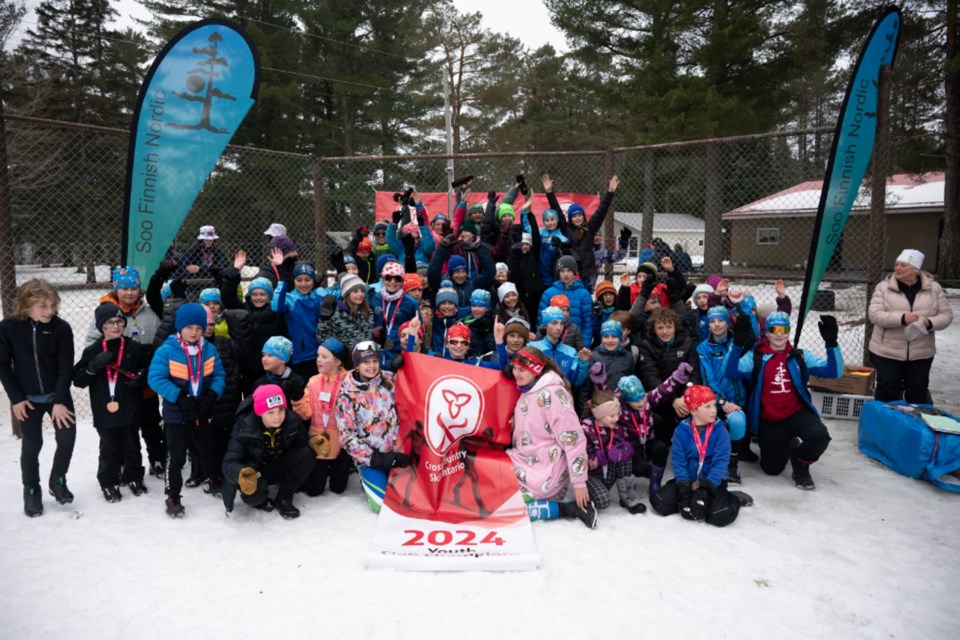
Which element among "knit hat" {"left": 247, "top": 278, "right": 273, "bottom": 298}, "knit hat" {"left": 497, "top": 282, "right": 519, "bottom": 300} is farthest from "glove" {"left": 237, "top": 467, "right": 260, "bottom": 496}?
"knit hat" {"left": 497, "top": 282, "right": 519, "bottom": 300}

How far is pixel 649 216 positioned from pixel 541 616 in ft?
34.3

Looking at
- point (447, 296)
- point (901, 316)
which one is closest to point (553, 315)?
point (447, 296)

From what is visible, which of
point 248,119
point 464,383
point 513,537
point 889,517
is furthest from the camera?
point 248,119

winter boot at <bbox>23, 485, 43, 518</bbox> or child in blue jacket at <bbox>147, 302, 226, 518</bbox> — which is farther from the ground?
child in blue jacket at <bbox>147, 302, 226, 518</bbox>

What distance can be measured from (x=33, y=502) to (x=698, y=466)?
16.3 ft

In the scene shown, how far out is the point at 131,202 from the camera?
5.34 meters

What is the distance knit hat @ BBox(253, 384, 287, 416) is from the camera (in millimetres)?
4137

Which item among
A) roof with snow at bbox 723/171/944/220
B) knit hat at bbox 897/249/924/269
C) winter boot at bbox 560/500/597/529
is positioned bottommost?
winter boot at bbox 560/500/597/529

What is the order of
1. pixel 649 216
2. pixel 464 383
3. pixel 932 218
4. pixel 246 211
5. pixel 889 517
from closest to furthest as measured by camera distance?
pixel 889 517 → pixel 464 383 → pixel 649 216 → pixel 246 211 → pixel 932 218

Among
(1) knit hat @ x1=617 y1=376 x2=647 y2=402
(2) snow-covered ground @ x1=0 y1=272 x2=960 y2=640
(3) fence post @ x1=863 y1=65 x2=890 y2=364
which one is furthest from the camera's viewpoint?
(3) fence post @ x1=863 y1=65 x2=890 y2=364

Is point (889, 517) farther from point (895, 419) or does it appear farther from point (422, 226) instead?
point (422, 226)

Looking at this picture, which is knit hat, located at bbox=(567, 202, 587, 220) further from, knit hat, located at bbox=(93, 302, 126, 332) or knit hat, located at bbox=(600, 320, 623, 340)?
knit hat, located at bbox=(93, 302, 126, 332)

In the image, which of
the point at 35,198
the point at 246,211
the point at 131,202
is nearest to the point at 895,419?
the point at 131,202

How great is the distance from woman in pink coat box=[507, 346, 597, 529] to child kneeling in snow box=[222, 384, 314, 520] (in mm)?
1656
